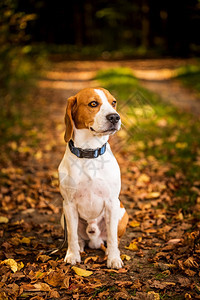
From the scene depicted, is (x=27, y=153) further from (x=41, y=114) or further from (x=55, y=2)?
(x=55, y=2)

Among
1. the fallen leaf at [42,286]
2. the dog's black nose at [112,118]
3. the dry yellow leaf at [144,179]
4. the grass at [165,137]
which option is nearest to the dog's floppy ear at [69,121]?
the dog's black nose at [112,118]

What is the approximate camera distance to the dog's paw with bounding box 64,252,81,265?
324 centimetres

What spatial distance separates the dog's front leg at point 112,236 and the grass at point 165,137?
5.18ft

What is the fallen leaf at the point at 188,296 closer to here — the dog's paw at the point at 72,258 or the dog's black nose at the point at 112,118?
the dog's paw at the point at 72,258

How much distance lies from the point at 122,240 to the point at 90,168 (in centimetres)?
117

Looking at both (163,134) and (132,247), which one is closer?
(132,247)

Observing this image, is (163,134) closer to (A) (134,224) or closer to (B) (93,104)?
(A) (134,224)

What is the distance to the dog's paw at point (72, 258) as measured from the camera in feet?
10.6

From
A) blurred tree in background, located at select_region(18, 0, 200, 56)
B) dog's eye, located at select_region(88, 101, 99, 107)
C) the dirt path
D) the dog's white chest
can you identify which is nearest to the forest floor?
the dog's white chest

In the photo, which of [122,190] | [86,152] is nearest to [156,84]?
[122,190]

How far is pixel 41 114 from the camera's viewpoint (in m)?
10.1

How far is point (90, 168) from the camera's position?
3.04 m

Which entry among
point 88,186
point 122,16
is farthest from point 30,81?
point 122,16

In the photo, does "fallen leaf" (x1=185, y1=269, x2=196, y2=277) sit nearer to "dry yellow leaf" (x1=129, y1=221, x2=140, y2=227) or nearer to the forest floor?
the forest floor
